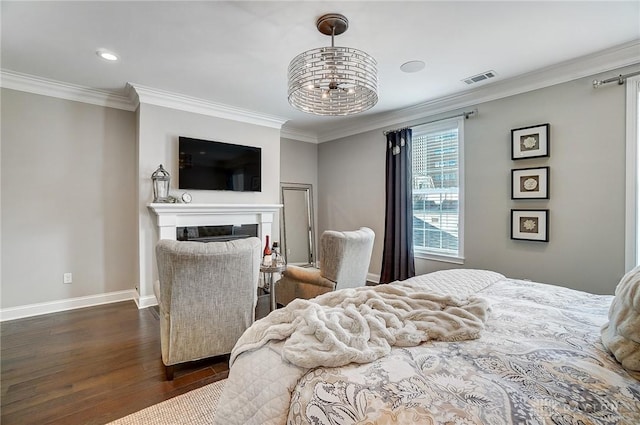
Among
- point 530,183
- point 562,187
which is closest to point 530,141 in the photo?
point 530,183

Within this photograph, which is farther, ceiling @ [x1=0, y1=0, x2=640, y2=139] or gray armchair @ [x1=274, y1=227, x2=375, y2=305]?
gray armchair @ [x1=274, y1=227, x2=375, y2=305]

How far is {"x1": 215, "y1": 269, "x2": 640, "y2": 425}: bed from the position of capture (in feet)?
2.55

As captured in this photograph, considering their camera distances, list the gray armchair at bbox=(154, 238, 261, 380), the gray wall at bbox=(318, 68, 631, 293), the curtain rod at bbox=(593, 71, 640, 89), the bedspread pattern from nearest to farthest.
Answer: the bedspread pattern → the gray armchair at bbox=(154, 238, 261, 380) → the curtain rod at bbox=(593, 71, 640, 89) → the gray wall at bbox=(318, 68, 631, 293)

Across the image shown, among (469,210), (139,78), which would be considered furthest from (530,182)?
(139,78)

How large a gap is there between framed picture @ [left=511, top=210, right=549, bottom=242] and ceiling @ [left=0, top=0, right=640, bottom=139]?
4.96 ft

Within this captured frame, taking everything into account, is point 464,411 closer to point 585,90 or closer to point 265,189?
point 585,90

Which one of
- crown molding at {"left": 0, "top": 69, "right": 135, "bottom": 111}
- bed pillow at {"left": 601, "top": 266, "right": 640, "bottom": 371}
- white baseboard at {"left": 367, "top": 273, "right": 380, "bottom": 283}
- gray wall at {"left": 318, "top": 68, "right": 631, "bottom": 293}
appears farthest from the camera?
white baseboard at {"left": 367, "top": 273, "right": 380, "bottom": 283}

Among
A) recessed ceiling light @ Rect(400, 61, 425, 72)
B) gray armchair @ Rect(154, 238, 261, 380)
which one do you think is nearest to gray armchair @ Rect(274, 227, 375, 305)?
gray armchair @ Rect(154, 238, 261, 380)

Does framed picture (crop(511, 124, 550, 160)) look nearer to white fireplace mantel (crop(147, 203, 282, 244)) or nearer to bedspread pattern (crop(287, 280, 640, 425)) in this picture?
bedspread pattern (crop(287, 280, 640, 425))

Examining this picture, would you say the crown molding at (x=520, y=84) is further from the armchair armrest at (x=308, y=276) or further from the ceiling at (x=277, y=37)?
the armchair armrest at (x=308, y=276)

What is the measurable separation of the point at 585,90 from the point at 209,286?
3872 mm

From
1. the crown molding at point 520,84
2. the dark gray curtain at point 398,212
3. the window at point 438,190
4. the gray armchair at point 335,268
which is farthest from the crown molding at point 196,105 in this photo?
the gray armchair at point 335,268

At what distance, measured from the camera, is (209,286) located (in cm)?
204

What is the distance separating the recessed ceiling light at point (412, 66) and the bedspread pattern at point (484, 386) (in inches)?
104
